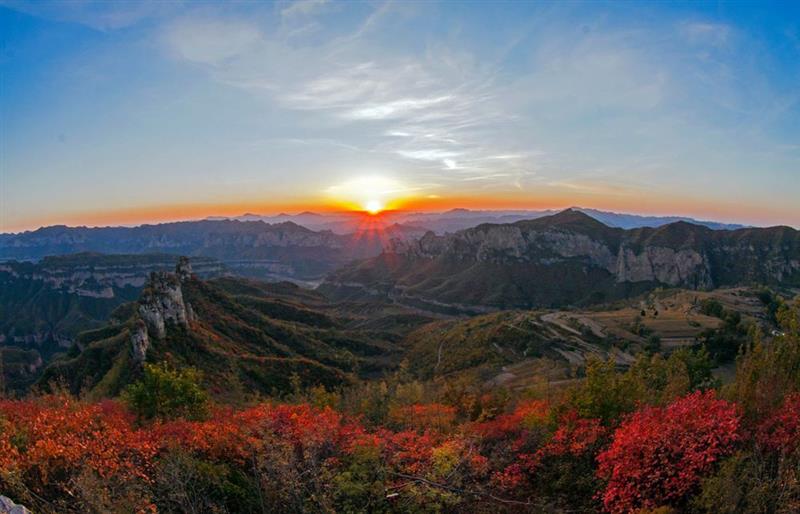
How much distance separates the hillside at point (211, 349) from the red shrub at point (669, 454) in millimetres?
50148

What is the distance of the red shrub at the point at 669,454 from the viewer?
45.5 feet

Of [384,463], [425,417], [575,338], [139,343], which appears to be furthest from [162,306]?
[575,338]

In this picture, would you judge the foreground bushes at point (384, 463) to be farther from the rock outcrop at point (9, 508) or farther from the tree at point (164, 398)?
the tree at point (164, 398)

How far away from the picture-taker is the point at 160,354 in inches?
2638

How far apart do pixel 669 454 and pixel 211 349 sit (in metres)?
74.1

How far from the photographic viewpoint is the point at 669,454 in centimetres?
1462

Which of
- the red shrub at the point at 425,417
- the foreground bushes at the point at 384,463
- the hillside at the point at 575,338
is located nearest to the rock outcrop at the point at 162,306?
the hillside at the point at 575,338

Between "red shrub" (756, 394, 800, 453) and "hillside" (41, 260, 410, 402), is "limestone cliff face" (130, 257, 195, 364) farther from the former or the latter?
"red shrub" (756, 394, 800, 453)

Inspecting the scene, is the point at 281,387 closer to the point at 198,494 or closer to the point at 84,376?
the point at 84,376

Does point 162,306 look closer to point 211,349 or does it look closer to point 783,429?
point 211,349

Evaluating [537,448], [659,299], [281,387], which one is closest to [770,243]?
[659,299]

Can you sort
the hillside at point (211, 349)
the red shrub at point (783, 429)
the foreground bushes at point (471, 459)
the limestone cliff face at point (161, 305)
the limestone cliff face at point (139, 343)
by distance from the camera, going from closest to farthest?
1. the red shrub at point (783, 429)
2. the foreground bushes at point (471, 459)
3. the limestone cliff face at point (139, 343)
4. the hillside at point (211, 349)
5. the limestone cliff face at point (161, 305)

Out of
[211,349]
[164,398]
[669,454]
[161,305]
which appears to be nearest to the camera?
[669,454]

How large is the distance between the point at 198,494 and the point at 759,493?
18359mm
